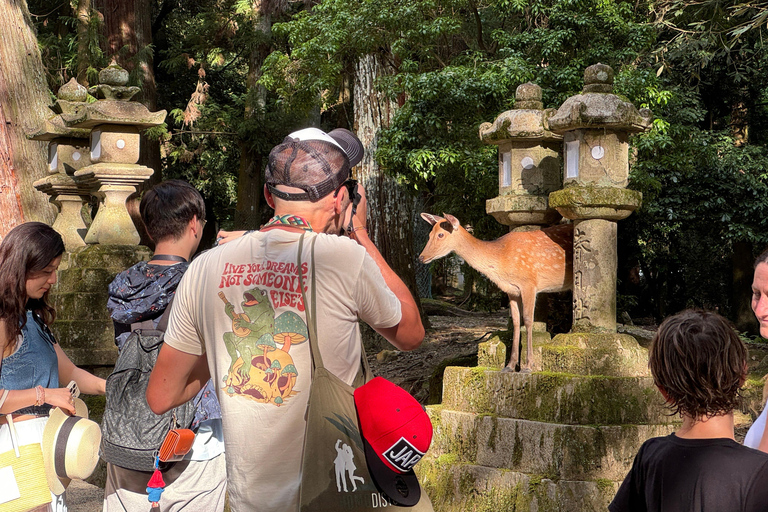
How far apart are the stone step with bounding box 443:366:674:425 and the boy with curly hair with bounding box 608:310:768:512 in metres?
2.95

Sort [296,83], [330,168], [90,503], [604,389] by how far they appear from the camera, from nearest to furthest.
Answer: [330,168] → [604,389] → [90,503] → [296,83]

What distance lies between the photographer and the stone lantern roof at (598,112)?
548 centimetres

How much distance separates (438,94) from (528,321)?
4.11 metres

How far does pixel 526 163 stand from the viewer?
6.24 metres

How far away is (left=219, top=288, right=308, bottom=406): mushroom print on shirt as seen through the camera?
7.46ft

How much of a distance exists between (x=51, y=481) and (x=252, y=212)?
14.4 metres

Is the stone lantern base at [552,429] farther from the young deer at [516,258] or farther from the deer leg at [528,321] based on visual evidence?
the young deer at [516,258]

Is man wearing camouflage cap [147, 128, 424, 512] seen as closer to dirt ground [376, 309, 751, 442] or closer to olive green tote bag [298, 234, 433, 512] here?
olive green tote bag [298, 234, 433, 512]

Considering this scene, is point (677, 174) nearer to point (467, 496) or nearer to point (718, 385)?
point (467, 496)

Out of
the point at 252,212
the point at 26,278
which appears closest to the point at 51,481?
the point at 26,278

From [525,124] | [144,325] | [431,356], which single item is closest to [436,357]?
[431,356]

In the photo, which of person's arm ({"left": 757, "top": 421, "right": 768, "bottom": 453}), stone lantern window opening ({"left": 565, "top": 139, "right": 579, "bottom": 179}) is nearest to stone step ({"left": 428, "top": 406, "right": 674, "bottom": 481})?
stone lantern window opening ({"left": 565, "top": 139, "right": 579, "bottom": 179})

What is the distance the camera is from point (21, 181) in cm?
853

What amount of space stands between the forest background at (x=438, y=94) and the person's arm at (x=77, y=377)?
17.4ft
